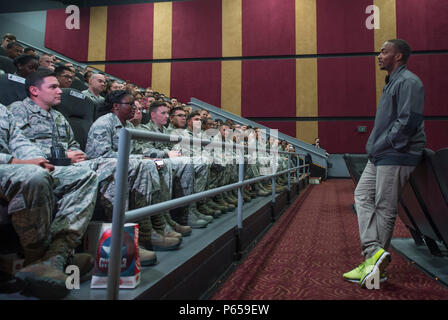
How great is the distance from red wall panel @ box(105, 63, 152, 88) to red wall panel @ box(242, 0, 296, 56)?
2.60 m

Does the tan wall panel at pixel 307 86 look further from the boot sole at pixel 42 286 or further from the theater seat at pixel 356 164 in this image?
the boot sole at pixel 42 286

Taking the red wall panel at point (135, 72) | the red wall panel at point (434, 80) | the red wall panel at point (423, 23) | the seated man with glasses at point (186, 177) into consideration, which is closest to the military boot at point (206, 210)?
the seated man with glasses at point (186, 177)

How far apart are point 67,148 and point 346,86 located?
7374 mm

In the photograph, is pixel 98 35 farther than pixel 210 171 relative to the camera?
Yes

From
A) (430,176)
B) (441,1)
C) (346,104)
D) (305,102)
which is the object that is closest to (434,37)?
(441,1)

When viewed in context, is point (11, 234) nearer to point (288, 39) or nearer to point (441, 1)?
point (288, 39)

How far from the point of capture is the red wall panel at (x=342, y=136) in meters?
7.65

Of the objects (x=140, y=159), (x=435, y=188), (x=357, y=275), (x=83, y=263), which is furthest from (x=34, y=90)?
(x=435, y=188)

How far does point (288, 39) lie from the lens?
789cm

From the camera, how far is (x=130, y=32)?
27.7 ft

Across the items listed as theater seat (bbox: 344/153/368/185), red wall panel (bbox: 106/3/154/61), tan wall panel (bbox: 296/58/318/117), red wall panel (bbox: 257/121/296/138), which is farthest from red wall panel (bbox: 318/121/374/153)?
theater seat (bbox: 344/153/368/185)

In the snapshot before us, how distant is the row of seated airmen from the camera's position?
91cm

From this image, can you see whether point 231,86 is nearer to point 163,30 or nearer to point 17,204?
point 163,30
